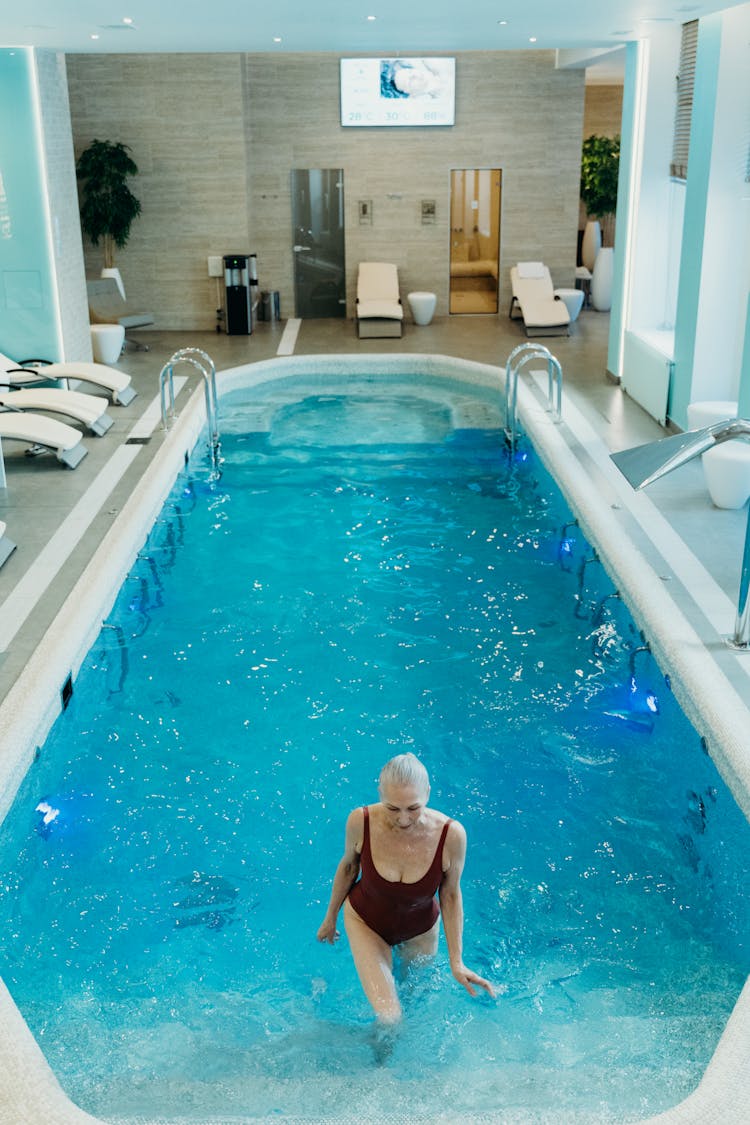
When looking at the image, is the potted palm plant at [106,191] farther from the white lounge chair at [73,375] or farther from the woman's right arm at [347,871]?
the woman's right arm at [347,871]

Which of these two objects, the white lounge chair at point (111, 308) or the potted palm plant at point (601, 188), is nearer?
the white lounge chair at point (111, 308)

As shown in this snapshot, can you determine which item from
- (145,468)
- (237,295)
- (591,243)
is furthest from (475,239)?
(145,468)

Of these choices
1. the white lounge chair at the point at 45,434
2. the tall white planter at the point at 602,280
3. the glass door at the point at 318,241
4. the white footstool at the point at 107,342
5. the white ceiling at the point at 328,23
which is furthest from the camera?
the tall white planter at the point at 602,280

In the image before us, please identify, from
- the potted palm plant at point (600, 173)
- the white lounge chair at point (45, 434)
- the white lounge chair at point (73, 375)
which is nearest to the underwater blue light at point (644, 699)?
the white lounge chair at point (45, 434)

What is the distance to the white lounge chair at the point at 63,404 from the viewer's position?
33.7 feet

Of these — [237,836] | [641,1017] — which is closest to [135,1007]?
[237,836]

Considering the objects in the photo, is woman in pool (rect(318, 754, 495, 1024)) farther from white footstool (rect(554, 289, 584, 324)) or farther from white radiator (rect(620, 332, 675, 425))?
white footstool (rect(554, 289, 584, 324))

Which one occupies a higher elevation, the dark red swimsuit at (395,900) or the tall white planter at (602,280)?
the tall white planter at (602,280)

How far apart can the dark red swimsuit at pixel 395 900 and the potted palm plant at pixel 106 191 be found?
42.6 ft

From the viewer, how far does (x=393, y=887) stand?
12.7 feet

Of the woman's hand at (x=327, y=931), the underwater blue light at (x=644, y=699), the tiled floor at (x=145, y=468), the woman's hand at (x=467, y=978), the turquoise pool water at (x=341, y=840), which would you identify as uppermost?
the tiled floor at (x=145, y=468)

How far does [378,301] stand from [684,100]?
6.02 m

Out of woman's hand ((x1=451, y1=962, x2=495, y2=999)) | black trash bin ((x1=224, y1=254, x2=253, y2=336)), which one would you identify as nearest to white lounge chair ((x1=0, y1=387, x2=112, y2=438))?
black trash bin ((x1=224, y1=254, x2=253, y2=336))

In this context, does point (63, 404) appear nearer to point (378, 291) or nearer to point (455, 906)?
point (378, 291)
